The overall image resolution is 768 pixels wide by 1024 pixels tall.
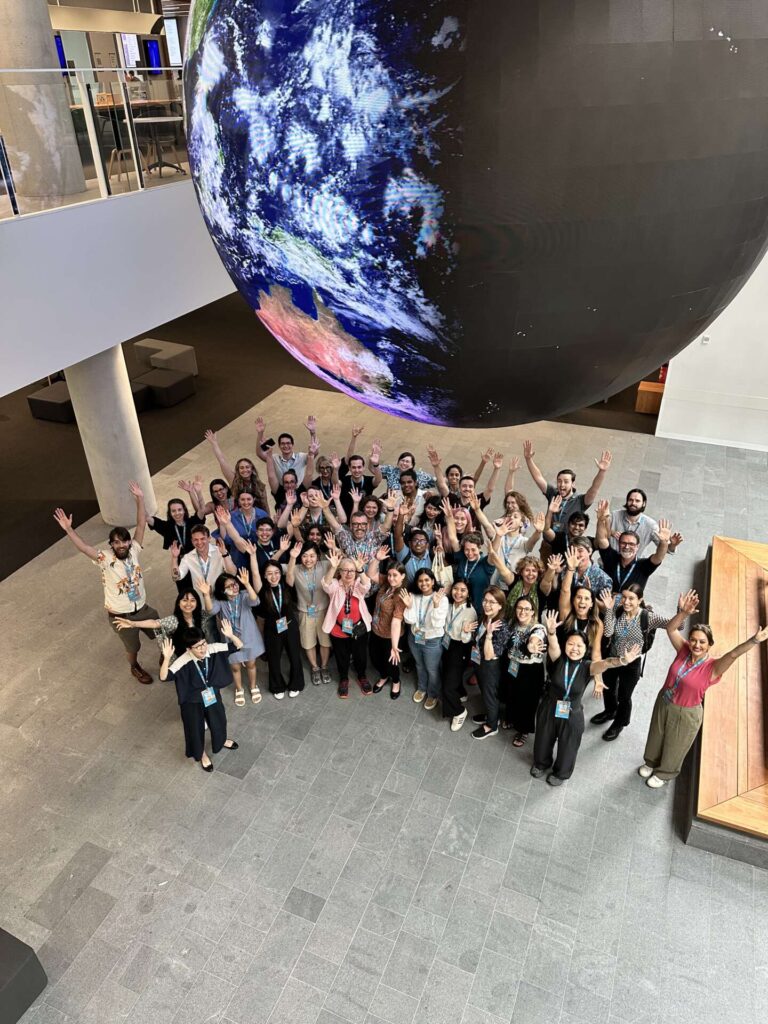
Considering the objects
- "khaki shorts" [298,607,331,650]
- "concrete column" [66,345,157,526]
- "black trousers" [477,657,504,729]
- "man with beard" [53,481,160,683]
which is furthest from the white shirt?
"black trousers" [477,657,504,729]

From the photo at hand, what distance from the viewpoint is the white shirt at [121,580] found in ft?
20.8

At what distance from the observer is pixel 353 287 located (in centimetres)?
122

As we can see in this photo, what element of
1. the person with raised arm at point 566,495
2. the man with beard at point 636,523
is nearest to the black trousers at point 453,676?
the person with raised arm at point 566,495

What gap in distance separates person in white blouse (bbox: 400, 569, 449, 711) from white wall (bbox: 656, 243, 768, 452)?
22.7ft

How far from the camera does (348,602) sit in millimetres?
6234

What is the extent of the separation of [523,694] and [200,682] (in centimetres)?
267

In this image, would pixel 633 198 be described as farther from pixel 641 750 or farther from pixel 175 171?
pixel 175 171

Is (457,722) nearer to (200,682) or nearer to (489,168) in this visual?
(200,682)

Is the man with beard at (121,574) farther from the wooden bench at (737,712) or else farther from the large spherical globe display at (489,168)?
the large spherical globe display at (489,168)

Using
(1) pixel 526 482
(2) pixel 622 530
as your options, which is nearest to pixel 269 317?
(2) pixel 622 530

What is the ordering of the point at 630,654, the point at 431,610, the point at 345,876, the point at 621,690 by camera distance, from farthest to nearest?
the point at 621,690, the point at 431,610, the point at 630,654, the point at 345,876

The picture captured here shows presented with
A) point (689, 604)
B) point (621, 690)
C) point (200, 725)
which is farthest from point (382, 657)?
point (689, 604)

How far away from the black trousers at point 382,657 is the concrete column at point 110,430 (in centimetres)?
446

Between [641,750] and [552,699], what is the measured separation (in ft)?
4.56
